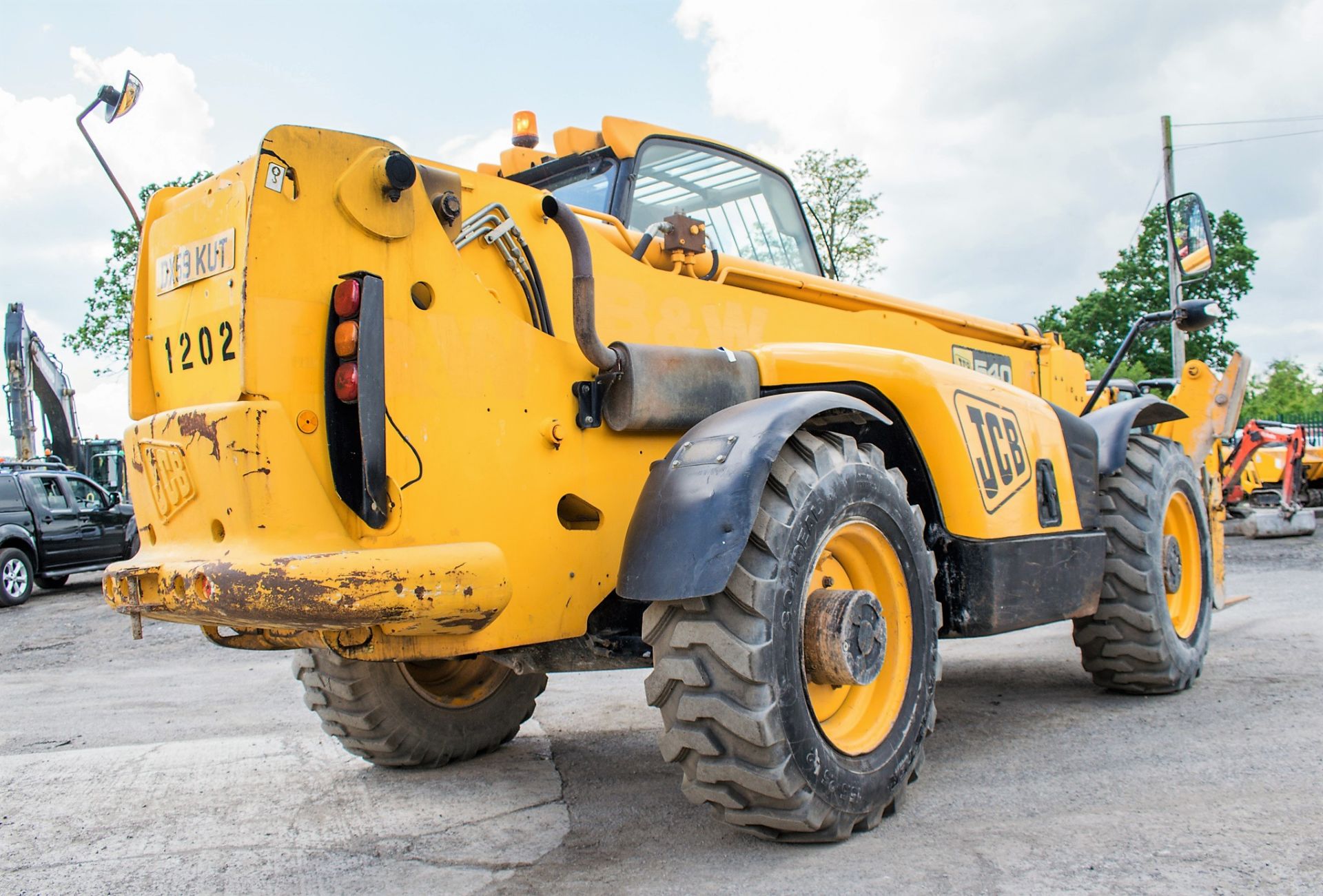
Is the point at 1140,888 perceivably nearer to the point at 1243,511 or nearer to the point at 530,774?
the point at 530,774

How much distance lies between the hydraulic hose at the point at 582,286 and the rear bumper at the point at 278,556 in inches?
28.7

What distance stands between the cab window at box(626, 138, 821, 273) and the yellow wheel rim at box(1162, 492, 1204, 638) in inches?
96.6

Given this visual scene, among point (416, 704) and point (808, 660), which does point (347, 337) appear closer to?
point (808, 660)

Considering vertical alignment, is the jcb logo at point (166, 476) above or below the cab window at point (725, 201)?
below

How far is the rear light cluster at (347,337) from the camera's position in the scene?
115 inches

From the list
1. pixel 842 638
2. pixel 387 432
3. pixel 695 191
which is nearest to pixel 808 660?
pixel 842 638

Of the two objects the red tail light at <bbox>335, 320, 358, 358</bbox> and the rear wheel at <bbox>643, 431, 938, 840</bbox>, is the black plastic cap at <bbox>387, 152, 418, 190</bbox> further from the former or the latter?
the rear wheel at <bbox>643, 431, 938, 840</bbox>

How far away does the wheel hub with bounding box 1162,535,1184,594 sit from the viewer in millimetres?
5453

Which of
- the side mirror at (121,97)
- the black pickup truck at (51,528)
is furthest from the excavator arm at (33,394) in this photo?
the side mirror at (121,97)

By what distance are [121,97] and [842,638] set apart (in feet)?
11.4

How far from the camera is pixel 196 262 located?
10.3 ft

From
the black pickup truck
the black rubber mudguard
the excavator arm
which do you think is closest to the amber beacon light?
the black rubber mudguard

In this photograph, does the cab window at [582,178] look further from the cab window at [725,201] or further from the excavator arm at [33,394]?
the excavator arm at [33,394]

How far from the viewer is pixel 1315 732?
14.5ft
